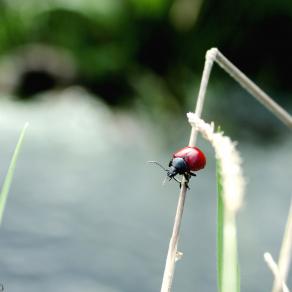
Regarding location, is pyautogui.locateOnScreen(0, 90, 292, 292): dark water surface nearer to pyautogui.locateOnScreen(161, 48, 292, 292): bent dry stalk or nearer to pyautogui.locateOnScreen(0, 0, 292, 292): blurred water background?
pyautogui.locateOnScreen(0, 0, 292, 292): blurred water background

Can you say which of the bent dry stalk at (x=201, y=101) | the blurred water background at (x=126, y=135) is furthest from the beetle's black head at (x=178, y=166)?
the blurred water background at (x=126, y=135)

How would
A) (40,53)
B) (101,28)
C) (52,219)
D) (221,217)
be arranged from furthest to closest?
(101,28)
(40,53)
(52,219)
(221,217)

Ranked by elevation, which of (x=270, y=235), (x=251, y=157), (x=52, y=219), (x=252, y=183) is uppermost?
(x=251, y=157)

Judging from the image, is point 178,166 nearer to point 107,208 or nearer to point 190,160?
point 190,160

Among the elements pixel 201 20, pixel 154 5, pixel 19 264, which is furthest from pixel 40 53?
pixel 19 264

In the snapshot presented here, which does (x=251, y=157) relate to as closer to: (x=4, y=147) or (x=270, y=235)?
(x=270, y=235)

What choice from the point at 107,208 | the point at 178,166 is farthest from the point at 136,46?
the point at 178,166

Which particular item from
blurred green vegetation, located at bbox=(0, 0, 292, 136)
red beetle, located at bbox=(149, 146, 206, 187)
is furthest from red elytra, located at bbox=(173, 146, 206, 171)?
blurred green vegetation, located at bbox=(0, 0, 292, 136)

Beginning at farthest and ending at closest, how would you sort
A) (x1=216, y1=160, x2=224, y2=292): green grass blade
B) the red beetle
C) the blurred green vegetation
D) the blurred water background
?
the blurred green vegetation < the blurred water background < the red beetle < (x1=216, y1=160, x2=224, y2=292): green grass blade
